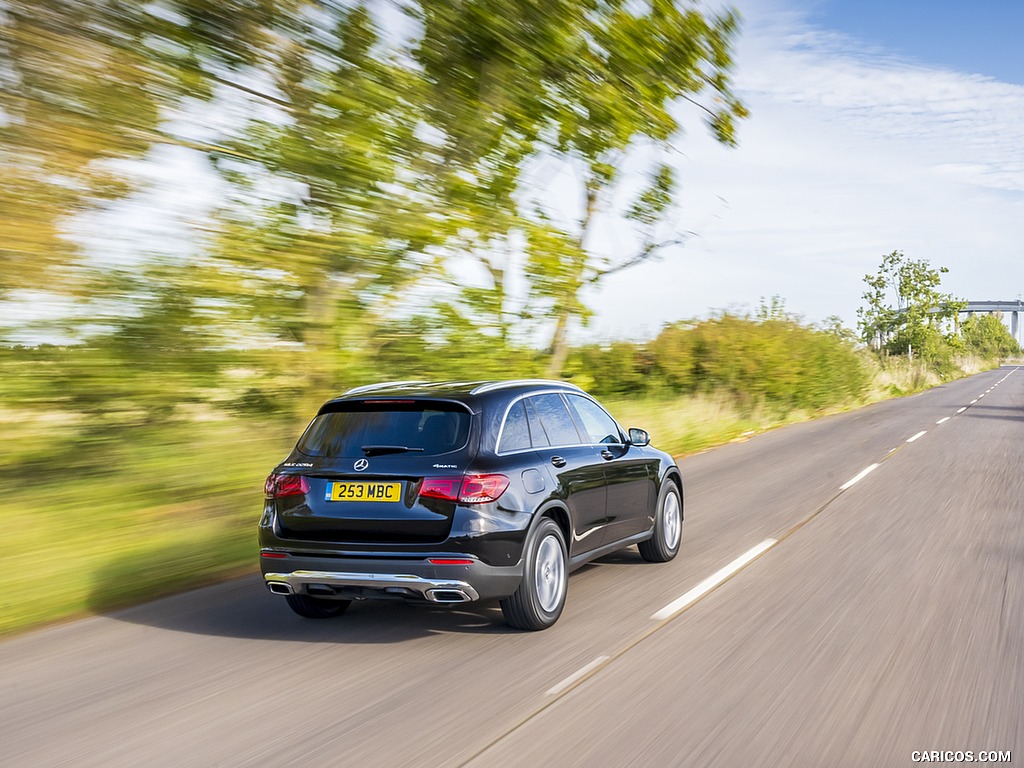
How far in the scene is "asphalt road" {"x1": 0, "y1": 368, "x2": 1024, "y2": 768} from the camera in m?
4.18

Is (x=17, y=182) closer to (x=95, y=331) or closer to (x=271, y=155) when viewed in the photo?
(x=95, y=331)

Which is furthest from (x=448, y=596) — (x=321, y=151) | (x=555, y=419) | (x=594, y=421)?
(x=321, y=151)

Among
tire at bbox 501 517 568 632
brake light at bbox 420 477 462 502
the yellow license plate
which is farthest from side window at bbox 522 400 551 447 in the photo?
the yellow license plate

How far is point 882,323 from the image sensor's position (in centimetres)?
6869

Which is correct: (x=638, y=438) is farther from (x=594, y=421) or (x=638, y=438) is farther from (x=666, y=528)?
(x=666, y=528)

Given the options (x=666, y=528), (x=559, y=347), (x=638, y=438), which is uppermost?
(x=559, y=347)

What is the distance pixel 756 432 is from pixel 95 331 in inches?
763

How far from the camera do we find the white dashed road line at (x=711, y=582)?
6.48 metres

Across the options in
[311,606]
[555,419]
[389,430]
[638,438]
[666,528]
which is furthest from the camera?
[666,528]

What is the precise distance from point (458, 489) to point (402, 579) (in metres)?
0.60

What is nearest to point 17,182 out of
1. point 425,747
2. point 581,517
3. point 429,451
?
A: point 429,451

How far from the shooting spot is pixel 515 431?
6.39 metres

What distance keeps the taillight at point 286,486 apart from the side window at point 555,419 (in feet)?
5.43

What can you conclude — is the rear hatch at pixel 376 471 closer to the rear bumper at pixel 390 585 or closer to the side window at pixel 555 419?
the rear bumper at pixel 390 585
